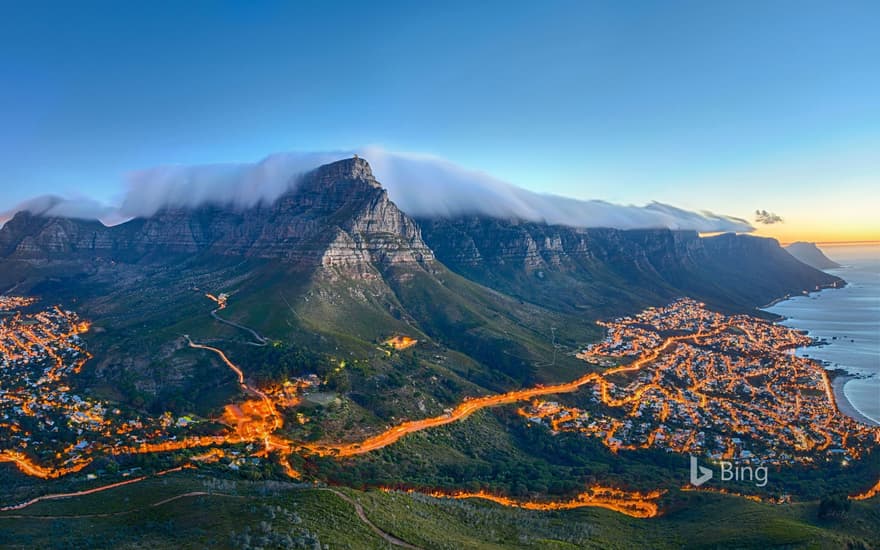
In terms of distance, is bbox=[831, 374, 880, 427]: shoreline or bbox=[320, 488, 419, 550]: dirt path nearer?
bbox=[320, 488, 419, 550]: dirt path

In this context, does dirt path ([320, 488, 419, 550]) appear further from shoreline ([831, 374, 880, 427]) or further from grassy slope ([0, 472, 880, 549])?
shoreline ([831, 374, 880, 427])

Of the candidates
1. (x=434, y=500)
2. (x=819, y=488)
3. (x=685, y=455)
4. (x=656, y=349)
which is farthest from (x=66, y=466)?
(x=656, y=349)

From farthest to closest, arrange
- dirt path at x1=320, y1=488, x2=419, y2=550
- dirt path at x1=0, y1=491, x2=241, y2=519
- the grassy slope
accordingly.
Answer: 1. dirt path at x1=0, y1=491, x2=241, y2=519
2. dirt path at x1=320, y1=488, x2=419, y2=550
3. the grassy slope

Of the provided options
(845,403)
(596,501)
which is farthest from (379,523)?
(845,403)

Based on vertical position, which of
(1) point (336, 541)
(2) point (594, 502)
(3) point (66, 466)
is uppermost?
(1) point (336, 541)

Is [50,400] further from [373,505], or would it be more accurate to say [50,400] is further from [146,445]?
[373,505]

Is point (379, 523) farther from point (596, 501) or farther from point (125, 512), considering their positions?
point (596, 501)

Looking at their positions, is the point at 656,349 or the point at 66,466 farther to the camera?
the point at 656,349

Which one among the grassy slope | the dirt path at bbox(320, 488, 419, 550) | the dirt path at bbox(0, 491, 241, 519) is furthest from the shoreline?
the dirt path at bbox(0, 491, 241, 519)
